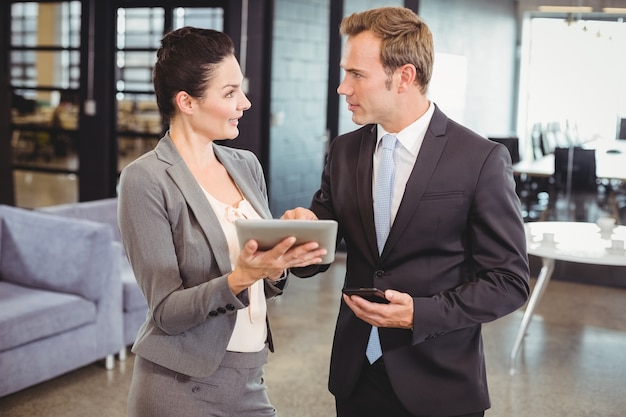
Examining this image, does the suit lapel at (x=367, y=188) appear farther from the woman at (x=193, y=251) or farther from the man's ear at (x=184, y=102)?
the man's ear at (x=184, y=102)

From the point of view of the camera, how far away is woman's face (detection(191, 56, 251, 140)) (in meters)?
1.78

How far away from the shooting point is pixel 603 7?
20.1ft

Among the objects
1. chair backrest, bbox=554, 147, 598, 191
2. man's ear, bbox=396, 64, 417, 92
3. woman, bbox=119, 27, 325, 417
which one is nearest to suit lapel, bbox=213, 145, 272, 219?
woman, bbox=119, 27, 325, 417

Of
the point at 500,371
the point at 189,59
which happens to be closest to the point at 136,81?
the point at 500,371

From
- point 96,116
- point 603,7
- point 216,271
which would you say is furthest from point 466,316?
point 96,116

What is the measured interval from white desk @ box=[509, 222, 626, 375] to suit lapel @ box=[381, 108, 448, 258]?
7.62 ft

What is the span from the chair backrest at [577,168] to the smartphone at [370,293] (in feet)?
17.0

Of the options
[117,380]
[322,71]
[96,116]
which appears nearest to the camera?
[117,380]

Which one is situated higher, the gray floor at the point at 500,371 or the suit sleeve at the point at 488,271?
the suit sleeve at the point at 488,271

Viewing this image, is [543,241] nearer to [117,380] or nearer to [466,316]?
[117,380]

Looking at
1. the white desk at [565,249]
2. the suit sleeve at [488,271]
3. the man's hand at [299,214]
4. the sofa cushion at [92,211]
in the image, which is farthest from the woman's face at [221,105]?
the sofa cushion at [92,211]

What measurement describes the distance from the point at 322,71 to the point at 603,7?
2.52 meters

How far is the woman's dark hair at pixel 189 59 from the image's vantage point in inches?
68.6

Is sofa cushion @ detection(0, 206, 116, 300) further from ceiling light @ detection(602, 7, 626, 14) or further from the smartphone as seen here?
ceiling light @ detection(602, 7, 626, 14)
